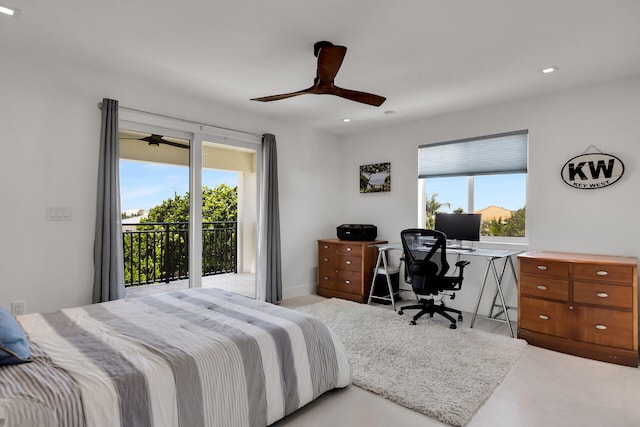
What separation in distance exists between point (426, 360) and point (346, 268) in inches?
80.8

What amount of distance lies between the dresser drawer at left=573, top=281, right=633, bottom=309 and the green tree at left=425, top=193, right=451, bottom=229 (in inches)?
75.3

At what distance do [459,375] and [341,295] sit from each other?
2352 mm

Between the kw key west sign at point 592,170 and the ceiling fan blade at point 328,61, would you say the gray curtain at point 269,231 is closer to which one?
the ceiling fan blade at point 328,61

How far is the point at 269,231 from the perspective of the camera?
14.1 ft

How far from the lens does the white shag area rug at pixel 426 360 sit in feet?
7.11

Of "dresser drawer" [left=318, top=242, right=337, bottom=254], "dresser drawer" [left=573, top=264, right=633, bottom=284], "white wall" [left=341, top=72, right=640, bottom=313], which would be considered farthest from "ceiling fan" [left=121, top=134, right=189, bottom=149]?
"dresser drawer" [left=573, top=264, right=633, bottom=284]

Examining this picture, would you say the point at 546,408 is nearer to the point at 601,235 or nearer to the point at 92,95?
the point at 601,235

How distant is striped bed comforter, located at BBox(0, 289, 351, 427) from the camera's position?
Result: 1.28m

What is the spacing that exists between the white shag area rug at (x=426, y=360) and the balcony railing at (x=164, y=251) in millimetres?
1449

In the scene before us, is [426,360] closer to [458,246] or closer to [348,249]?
[458,246]

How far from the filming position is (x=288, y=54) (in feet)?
8.83

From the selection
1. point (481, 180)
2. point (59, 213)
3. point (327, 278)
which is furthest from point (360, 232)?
point (59, 213)

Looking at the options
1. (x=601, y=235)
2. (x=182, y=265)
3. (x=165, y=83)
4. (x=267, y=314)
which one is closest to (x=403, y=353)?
(x=267, y=314)

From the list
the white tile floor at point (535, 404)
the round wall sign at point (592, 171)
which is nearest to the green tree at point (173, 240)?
the white tile floor at point (535, 404)
